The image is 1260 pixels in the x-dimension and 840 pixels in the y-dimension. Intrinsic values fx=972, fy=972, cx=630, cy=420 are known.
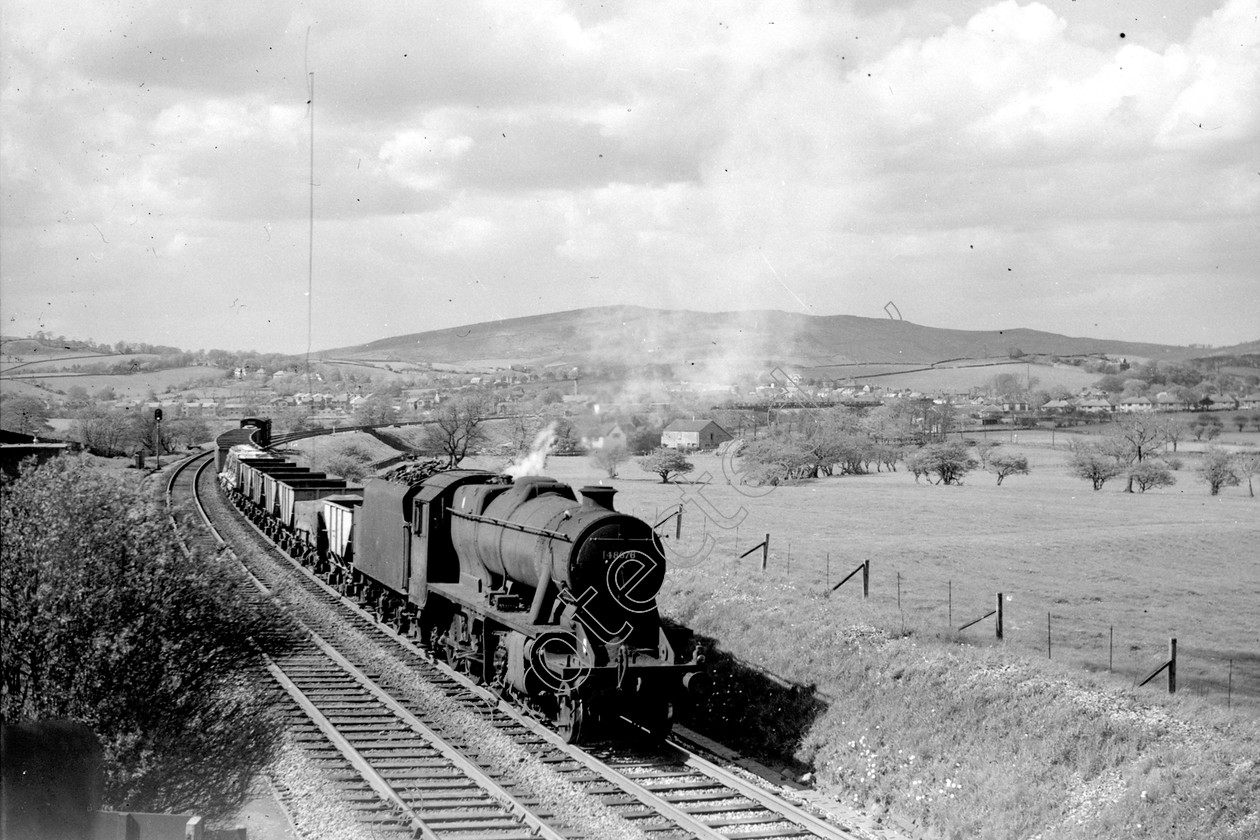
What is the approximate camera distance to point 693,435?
47000 millimetres

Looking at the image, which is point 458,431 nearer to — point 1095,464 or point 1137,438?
point 1095,464

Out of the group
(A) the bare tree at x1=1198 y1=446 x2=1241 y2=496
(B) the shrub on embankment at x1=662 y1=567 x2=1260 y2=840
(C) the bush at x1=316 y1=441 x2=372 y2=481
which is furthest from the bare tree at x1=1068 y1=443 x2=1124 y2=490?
(C) the bush at x1=316 y1=441 x2=372 y2=481

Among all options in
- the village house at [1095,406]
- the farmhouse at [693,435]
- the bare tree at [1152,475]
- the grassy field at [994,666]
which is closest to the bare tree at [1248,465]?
the bare tree at [1152,475]

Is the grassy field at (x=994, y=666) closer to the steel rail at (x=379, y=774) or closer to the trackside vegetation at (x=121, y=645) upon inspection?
the steel rail at (x=379, y=774)

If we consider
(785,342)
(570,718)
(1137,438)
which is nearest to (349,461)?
(785,342)

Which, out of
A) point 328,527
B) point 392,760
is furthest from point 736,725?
point 328,527

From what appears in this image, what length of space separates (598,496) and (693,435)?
33406 mm

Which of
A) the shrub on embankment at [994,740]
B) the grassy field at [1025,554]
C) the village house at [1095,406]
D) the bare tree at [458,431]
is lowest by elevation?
the grassy field at [1025,554]

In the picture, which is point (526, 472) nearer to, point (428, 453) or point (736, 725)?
point (736, 725)

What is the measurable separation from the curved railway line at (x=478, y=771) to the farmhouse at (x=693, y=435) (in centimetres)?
2812

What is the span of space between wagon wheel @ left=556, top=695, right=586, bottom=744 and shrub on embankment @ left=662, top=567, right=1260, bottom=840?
3.47 metres

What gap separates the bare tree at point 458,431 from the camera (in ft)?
174

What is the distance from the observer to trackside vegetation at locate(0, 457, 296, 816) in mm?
12086

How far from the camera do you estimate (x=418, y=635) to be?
19172mm
